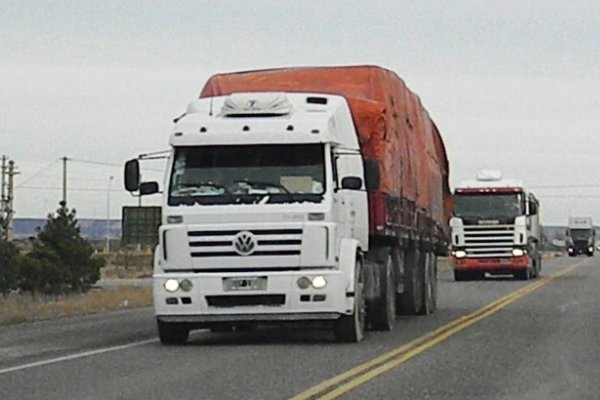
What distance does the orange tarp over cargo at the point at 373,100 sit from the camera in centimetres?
2222

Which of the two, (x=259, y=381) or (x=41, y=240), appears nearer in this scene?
(x=259, y=381)

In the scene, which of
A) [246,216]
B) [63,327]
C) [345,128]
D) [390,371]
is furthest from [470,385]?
[63,327]

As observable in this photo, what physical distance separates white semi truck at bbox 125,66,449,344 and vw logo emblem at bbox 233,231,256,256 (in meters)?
0.01

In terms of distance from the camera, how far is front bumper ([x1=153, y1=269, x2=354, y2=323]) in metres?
19.0

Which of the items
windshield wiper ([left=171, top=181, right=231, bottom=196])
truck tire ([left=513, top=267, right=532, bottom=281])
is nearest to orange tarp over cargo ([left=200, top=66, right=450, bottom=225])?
windshield wiper ([left=171, top=181, right=231, bottom=196])

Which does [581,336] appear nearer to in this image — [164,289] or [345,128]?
[345,128]

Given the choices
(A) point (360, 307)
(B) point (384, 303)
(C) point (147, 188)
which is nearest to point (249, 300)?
(A) point (360, 307)

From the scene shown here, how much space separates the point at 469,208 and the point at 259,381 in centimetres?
3367

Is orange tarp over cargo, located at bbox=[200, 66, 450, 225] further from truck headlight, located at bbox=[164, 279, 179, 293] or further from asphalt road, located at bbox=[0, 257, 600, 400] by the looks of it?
truck headlight, located at bbox=[164, 279, 179, 293]

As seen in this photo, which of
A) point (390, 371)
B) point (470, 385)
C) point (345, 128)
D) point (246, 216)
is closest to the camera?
point (470, 385)

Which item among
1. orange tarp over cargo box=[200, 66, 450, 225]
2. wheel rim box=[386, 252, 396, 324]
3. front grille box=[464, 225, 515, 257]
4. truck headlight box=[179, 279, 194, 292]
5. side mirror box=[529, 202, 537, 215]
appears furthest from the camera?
side mirror box=[529, 202, 537, 215]

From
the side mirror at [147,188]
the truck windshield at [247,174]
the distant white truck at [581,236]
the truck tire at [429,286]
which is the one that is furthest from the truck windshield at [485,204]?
the distant white truck at [581,236]

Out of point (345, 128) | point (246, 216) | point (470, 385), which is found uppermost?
point (345, 128)

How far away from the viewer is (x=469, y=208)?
1885 inches
